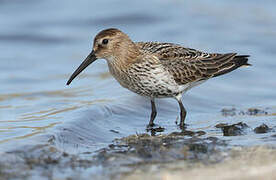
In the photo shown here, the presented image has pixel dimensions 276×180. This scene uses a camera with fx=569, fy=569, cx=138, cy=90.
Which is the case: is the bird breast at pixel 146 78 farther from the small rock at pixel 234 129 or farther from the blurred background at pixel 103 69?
the small rock at pixel 234 129

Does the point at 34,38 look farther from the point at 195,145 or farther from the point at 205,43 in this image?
the point at 195,145

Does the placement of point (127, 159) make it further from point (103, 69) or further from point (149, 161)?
point (103, 69)

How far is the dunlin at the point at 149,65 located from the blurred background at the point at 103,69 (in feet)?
2.08

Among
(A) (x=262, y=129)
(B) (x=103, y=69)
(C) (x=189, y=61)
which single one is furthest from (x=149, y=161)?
(B) (x=103, y=69)

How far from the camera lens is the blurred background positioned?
8641mm

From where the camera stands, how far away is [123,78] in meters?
8.72

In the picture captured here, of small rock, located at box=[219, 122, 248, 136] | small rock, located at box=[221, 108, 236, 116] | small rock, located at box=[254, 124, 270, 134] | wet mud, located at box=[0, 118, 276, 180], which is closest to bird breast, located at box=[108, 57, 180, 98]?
small rock, located at box=[219, 122, 248, 136]

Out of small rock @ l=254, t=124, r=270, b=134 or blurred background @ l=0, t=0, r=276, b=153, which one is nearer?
small rock @ l=254, t=124, r=270, b=134

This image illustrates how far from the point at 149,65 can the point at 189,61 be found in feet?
2.91

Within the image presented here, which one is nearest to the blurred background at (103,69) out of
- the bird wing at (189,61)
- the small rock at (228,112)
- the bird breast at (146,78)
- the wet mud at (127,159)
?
the small rock at (228,112)

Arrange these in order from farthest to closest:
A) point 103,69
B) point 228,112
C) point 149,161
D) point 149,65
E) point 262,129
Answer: point 103,69 < point 228,112 < point 149,65 < point 262,129 < point 149,161

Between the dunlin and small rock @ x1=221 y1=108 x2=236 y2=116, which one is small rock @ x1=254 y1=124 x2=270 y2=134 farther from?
small rock @ x1=221 y1=108 x2=236 y2=116

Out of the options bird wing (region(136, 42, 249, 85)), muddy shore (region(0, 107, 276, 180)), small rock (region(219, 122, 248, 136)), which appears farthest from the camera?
bird wing (region(136, 42, 249, 85))

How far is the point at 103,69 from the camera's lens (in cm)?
1275
